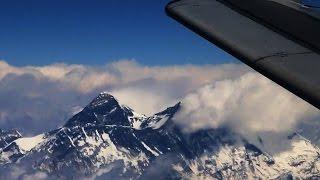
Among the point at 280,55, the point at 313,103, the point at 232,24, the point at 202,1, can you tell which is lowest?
the point at 313,103

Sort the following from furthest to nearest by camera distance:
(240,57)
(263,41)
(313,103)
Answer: (263,41) → (240,57) → (313,103)

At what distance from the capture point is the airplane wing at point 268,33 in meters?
8.23

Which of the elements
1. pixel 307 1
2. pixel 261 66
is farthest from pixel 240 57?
pixel 307 1

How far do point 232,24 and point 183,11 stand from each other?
1.45 meters

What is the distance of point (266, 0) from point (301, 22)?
1.88 meters

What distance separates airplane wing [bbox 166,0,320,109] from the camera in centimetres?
823

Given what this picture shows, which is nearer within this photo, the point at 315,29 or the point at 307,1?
the point at 315,29

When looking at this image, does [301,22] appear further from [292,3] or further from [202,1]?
[202,1]

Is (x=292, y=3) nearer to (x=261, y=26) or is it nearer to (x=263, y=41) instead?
(x=261, y=26)

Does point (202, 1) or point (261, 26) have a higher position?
point (202, 1)

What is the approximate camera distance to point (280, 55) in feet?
28.8

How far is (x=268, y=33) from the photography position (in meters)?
10.3

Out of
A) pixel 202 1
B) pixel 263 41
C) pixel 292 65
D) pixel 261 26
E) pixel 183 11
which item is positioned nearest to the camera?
pixel 292 65

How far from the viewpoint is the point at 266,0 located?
12.9 meters
